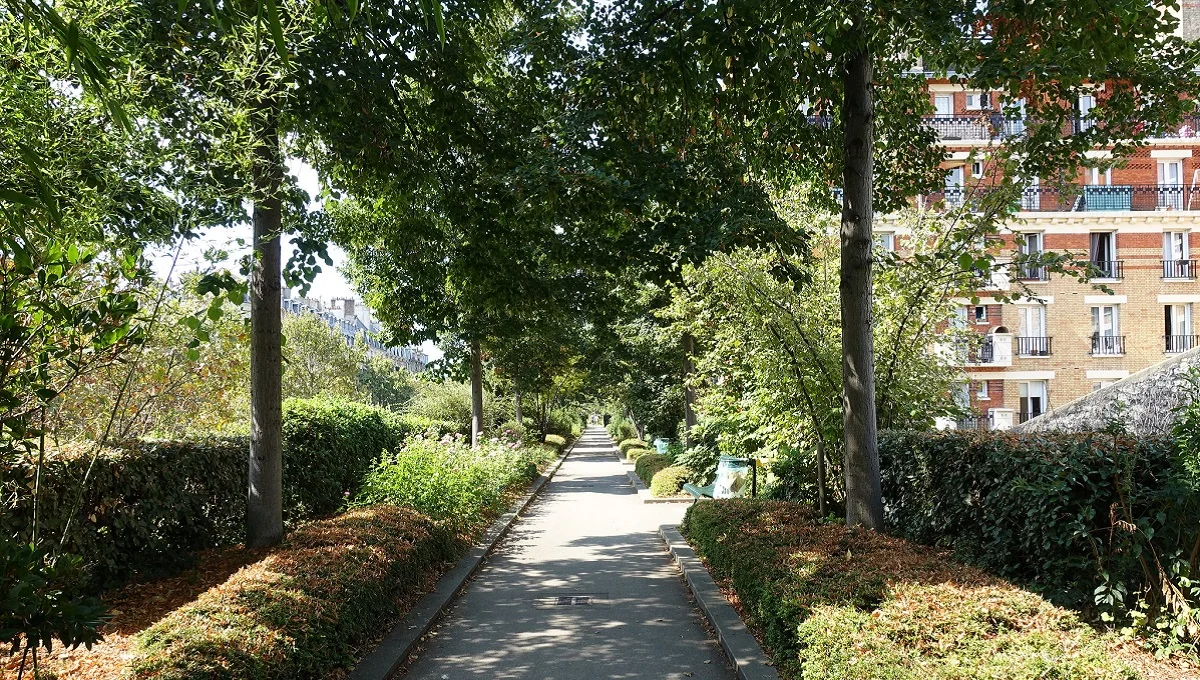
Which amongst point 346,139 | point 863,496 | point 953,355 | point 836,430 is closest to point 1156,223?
point 953,355

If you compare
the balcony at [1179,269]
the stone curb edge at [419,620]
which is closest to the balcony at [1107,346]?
the balcony at [1179,269]

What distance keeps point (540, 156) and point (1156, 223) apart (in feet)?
99.3

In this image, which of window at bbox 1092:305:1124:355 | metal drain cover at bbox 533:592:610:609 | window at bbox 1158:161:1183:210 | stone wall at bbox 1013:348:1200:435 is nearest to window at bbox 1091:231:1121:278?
window at bbox 1092:305:1124:355

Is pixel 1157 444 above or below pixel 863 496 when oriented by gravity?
above

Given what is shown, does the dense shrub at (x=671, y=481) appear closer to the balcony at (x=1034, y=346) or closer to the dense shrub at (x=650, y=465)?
the dense shrub at (x=650, y=465)

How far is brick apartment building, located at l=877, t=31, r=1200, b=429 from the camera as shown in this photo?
99.3 ft

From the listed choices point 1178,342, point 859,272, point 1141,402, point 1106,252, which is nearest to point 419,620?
point 859,272

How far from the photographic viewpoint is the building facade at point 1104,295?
1192 inches

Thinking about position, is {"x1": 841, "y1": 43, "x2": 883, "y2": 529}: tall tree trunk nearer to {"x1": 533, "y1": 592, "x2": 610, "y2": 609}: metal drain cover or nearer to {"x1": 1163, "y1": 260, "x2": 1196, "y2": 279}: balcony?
{"x1": 533, "y1": 592, "x2": 610, "y2": 609}: metal drain cover

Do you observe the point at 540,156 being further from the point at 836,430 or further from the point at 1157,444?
the point at 1157,444

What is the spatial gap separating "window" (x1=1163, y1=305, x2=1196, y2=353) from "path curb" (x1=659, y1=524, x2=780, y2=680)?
2699 cm

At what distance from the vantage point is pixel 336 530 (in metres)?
8.66

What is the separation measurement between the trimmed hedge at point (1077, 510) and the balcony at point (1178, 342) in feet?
91.0

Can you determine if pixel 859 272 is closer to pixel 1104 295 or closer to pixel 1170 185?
pixel 1104 295
